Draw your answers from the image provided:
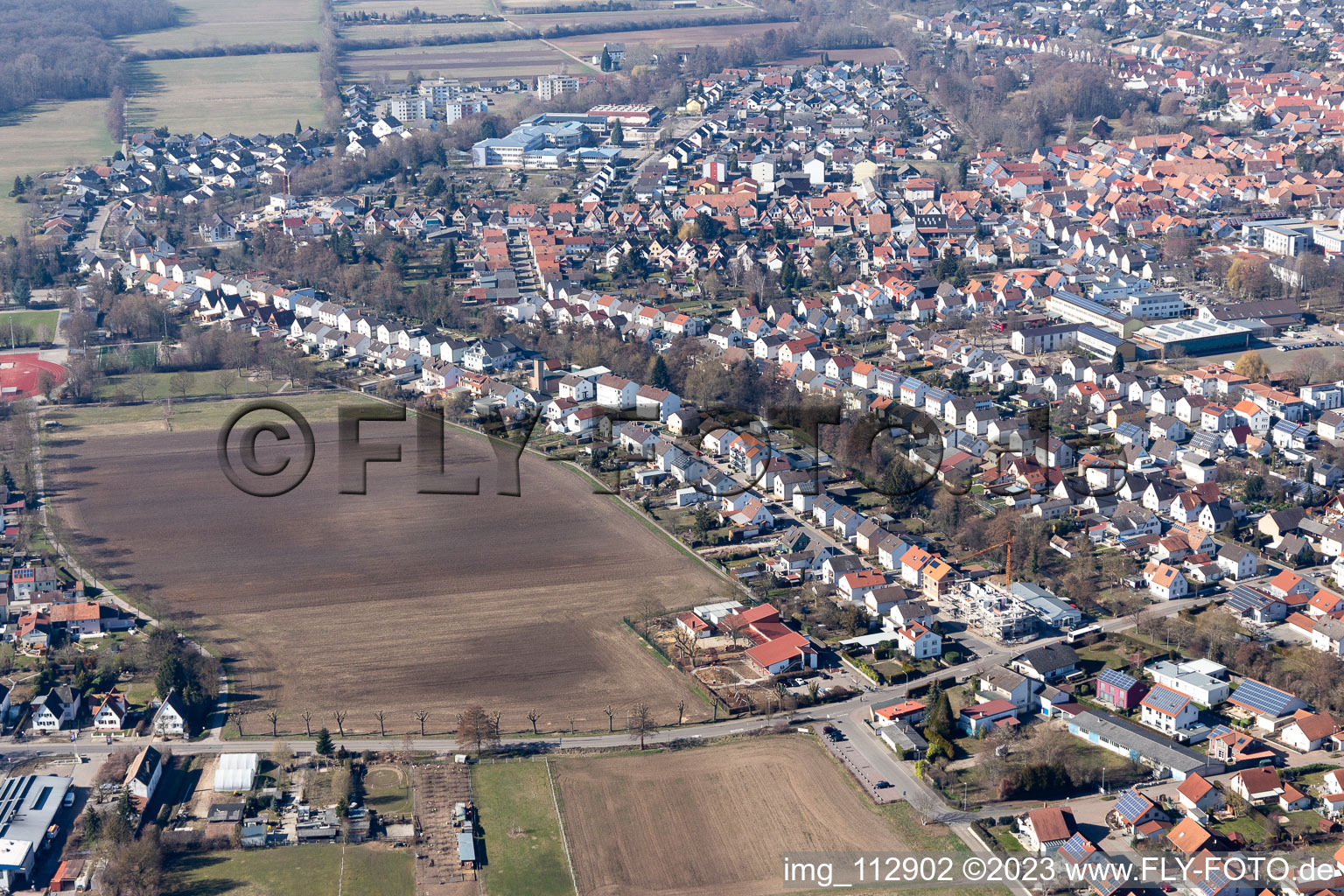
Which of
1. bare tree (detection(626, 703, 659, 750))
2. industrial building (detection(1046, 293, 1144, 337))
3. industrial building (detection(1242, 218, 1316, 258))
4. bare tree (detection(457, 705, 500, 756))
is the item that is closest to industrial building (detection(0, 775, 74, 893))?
bare tree (detection(457, 705, 500, 756))

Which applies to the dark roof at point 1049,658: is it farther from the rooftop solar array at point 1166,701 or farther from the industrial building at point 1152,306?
the industrial building at point 1152,306

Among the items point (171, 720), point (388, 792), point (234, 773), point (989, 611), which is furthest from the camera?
point (989, 611)

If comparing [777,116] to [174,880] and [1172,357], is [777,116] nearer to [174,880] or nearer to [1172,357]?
[1172,357]

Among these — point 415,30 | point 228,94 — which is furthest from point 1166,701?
point 415,30

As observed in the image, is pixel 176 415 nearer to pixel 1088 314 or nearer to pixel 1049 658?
pixel 1049 658

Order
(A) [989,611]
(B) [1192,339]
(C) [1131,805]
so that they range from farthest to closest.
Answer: (B) [1192,339]
(A) [989,611]
(C) [1131,805]

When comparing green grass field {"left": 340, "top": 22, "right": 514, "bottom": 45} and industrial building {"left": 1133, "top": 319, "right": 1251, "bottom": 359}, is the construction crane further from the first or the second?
green grass field {"left": 340, "top": 22, "right": 514, "bottom": 45}
